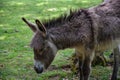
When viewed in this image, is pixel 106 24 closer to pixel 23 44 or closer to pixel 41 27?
pixel 41 27

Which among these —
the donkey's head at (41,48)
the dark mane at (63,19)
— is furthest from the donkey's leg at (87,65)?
the dark mane at (63,19)

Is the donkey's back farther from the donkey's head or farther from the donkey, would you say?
the donkey's head

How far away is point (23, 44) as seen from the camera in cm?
956

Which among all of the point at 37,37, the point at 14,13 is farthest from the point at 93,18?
the point at 14,13

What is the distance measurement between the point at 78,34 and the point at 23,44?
4.18 meters

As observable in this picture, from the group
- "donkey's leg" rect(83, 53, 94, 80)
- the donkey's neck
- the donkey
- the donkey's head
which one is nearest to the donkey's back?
the donkey

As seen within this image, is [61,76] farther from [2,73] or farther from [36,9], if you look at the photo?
[36,9]

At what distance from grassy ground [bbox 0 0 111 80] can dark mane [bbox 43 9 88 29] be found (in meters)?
1.54

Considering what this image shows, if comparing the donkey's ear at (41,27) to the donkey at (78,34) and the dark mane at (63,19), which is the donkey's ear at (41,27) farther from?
the dark mane at (63,19)

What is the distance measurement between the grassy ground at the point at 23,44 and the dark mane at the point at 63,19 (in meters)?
1.54

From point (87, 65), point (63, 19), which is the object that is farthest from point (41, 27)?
point (87, 65)

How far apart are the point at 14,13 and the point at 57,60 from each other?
6523 mm

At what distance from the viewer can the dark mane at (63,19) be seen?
18.7 feet

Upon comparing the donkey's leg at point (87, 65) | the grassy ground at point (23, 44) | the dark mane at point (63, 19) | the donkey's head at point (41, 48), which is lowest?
the grassy ground at point (23, 44)
